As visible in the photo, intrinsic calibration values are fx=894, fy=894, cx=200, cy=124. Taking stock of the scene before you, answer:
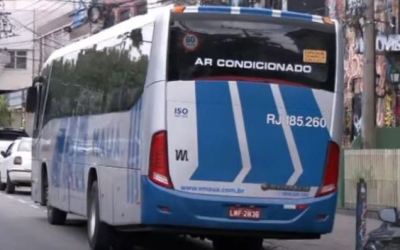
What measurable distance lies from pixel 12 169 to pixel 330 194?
55.9ft

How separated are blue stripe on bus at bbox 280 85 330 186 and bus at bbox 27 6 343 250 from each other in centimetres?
1

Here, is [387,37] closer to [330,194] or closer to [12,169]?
[12,169]

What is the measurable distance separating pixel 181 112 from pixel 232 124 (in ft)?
2.11

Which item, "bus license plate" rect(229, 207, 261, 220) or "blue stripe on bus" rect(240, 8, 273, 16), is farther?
"blue stripe on bus" rect(240, 8, 273, 16)

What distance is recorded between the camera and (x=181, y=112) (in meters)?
10.7

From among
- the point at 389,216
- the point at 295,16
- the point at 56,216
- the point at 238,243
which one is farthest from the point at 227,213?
the point at 56,216

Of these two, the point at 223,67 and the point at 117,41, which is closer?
the point at 223,67

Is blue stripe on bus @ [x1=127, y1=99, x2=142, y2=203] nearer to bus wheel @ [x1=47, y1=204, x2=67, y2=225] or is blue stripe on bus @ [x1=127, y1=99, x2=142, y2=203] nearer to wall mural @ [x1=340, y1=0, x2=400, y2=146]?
bus wheel @ [x1=47, y1=204, x2=67, y2=225]

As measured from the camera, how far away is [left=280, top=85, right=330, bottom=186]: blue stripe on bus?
36.1 ft

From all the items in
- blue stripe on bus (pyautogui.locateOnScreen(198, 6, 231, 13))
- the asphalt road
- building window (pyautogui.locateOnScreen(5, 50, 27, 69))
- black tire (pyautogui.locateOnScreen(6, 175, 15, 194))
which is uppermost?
building window (pyautogui.locateOnScreen(5, 50, 27, 69))

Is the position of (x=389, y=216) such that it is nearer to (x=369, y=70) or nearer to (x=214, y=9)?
(x=214, y=9)

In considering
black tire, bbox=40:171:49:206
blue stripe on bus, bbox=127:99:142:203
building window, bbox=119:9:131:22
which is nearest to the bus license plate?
blue stripe on bus, bbox=127:99:142:203

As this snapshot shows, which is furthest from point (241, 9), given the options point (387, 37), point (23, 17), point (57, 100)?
point (23, 17)

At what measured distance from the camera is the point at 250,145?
10852mm
